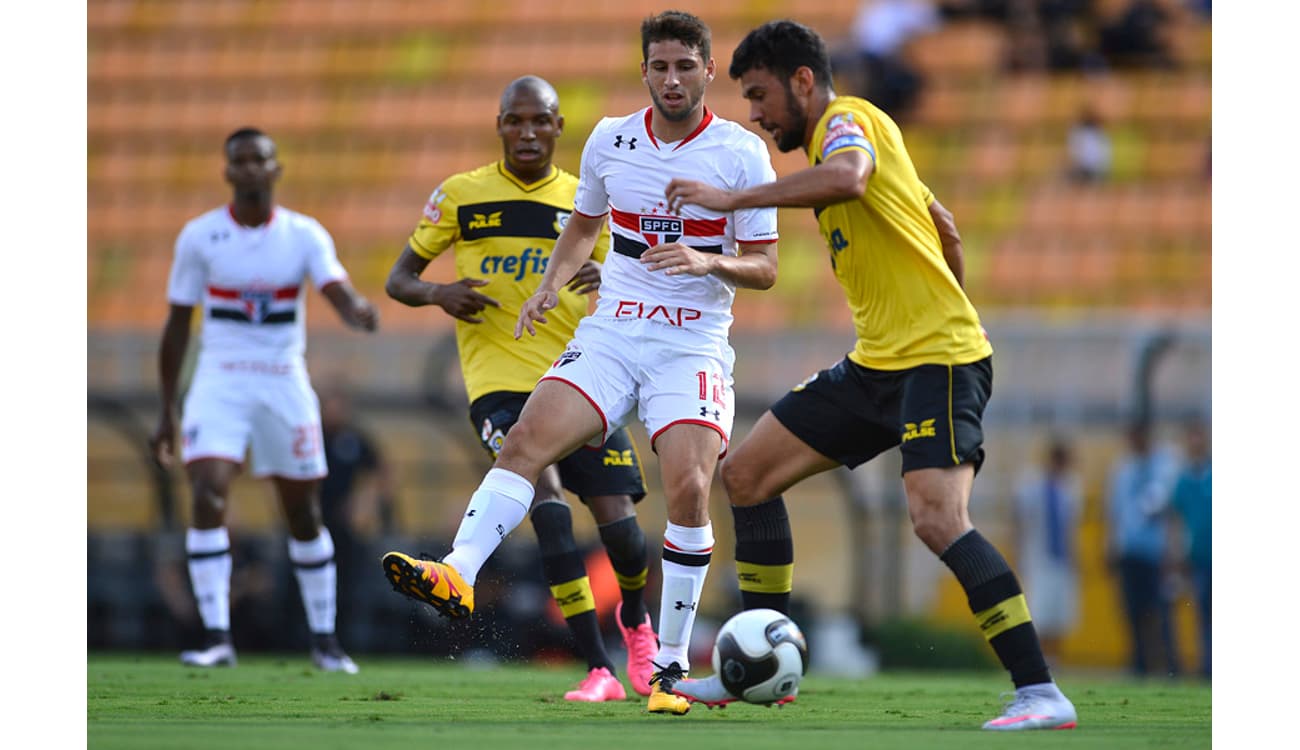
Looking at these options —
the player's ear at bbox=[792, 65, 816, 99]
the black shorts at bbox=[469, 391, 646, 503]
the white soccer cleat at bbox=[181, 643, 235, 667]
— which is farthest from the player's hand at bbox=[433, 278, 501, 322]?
the white soccer cleat at bbox=[181, 643, 235, 667]

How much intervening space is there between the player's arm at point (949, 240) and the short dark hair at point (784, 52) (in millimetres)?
630

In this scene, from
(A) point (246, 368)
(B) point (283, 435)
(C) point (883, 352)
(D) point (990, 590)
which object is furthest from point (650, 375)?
(A) point (246, 368)

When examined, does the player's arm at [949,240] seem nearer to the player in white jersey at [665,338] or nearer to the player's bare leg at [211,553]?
the player in white jersey at [665,338]

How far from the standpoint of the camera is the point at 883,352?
6.46 m

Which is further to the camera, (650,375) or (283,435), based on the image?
(283,435)

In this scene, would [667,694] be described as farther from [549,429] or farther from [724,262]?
[724,262]

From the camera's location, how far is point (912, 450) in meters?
6.23

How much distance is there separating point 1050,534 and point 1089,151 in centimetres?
580

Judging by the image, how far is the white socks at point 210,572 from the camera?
9672 millimetres

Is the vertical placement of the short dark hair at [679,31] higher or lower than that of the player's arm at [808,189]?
higher

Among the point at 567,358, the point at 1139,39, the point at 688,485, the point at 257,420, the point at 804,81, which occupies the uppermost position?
the point at 1139,39

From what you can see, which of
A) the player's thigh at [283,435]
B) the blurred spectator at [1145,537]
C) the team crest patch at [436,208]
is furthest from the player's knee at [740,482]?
the blurred spectator at [1145,537]
